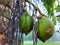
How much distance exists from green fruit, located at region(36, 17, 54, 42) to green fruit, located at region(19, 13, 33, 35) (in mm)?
28

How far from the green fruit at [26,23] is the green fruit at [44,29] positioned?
1.1 inches

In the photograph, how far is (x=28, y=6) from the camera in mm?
675

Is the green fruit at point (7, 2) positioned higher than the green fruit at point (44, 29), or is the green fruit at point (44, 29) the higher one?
the green fruit at point (7, 2)

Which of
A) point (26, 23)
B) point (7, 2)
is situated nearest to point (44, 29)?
point (26, 23)

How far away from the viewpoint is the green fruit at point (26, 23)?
656 mm

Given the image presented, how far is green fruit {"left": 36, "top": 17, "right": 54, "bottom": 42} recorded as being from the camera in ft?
2.14

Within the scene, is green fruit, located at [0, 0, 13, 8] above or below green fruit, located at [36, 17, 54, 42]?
above

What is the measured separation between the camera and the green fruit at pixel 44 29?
0.65m

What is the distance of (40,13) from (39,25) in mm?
46

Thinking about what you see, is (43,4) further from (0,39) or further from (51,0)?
(0,39)

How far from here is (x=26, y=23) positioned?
661mm

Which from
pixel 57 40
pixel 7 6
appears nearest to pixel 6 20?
pixel 7 6

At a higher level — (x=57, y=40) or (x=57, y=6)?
(x=57, y=6)

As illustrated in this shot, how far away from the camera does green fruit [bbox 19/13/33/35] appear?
2.15 feet
